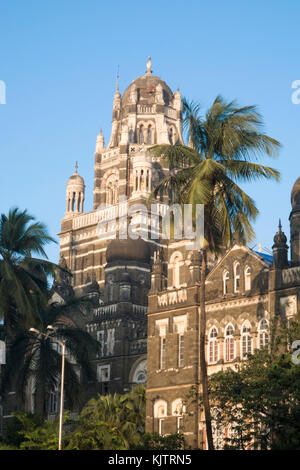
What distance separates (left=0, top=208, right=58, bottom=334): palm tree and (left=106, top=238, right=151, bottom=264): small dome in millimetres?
22699

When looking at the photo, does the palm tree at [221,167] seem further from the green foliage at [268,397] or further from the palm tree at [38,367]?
the palm tree at [38,367]

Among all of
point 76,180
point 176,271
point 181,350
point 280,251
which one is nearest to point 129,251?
point 176,271

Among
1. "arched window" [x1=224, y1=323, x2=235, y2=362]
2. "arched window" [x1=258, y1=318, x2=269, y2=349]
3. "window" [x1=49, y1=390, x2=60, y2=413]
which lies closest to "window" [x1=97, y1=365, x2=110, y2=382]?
"window" [x1=49, y1=390, x2=60, y2=413]

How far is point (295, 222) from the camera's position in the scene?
5138 cm

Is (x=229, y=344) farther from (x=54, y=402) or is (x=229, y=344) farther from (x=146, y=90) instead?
(x=146, y=90)

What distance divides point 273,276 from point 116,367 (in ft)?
65.6

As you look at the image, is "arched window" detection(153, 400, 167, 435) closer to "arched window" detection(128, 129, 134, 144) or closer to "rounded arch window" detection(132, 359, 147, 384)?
"rounded arch window" detection(132, 359, 147, 384)

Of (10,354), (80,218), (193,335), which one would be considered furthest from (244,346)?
(80,218)

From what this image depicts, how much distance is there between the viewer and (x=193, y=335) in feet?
171

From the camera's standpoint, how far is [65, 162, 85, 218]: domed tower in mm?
91375

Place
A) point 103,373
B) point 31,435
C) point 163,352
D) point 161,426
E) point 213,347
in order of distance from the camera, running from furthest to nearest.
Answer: point 103,373, point 163,352, point 161,426, point 213,347, point 31,435

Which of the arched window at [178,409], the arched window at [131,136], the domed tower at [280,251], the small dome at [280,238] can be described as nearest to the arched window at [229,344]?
the arched window at [178,409]

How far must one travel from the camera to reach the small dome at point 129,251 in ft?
233
